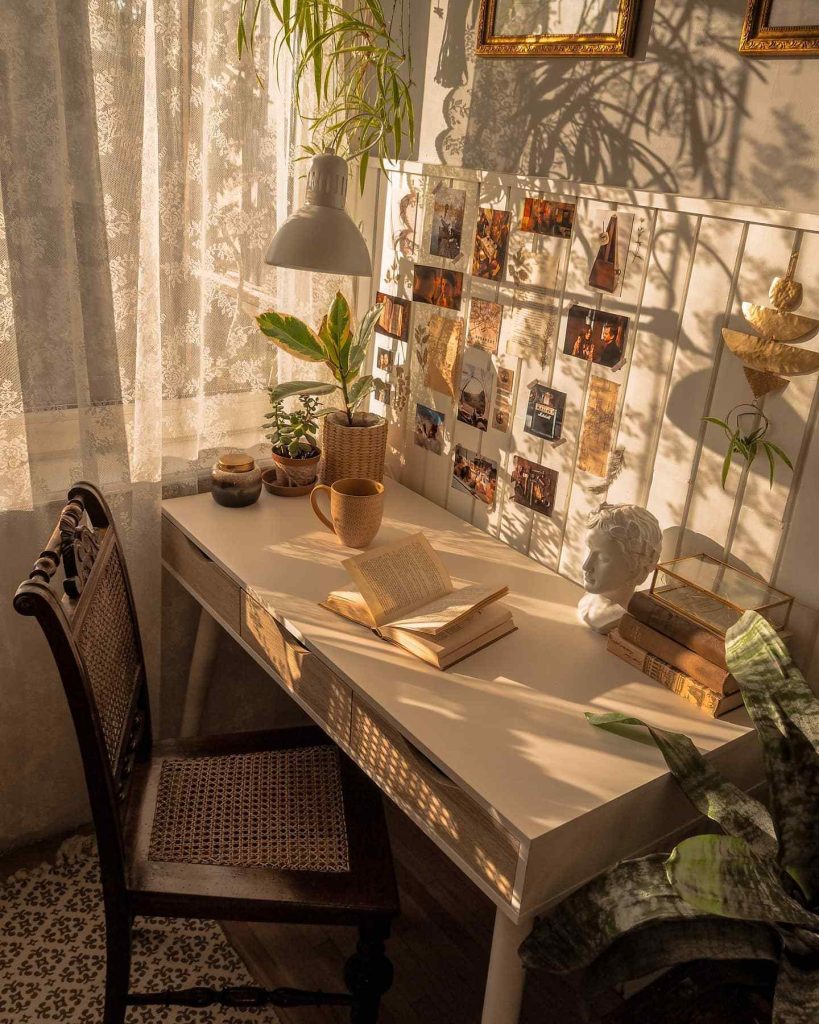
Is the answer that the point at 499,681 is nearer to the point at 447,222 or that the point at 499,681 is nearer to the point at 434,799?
the point at 434,799

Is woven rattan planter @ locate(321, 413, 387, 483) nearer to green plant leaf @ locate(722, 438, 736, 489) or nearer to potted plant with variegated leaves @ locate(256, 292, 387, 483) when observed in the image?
potted plant with variegated leaves @ locate(256, 292, 387, 483)

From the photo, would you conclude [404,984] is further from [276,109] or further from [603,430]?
[276,109]

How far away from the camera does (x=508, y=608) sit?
5.17 feet

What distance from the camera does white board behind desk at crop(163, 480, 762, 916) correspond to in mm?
1146

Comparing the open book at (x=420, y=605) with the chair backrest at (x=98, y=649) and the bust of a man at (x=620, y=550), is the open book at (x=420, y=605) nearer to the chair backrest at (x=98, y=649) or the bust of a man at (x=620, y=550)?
the bust of a man at (x=620, y=550)

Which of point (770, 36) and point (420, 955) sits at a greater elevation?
point (770, 36)

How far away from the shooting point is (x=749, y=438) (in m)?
1.41

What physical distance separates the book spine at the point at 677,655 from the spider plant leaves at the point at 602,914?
0.31 meters

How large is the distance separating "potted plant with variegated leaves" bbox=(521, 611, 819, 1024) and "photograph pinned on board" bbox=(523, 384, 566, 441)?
2.06 ft

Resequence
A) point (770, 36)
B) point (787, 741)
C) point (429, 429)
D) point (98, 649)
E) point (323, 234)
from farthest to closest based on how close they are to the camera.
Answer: point (429, 429) → point (323, 234) → point (98, 649) → point (770, 36) → point (787, 741)

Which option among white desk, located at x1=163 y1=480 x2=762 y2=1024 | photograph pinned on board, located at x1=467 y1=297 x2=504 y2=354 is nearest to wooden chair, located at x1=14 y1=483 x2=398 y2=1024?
white desk, located at x1=163 y1=480 x2=762 y2=1024

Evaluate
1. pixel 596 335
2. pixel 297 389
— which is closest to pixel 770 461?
pixel 596 335

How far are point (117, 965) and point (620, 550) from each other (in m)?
0.98

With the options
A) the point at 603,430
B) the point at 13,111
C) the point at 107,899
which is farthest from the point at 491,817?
the point at 13,111
